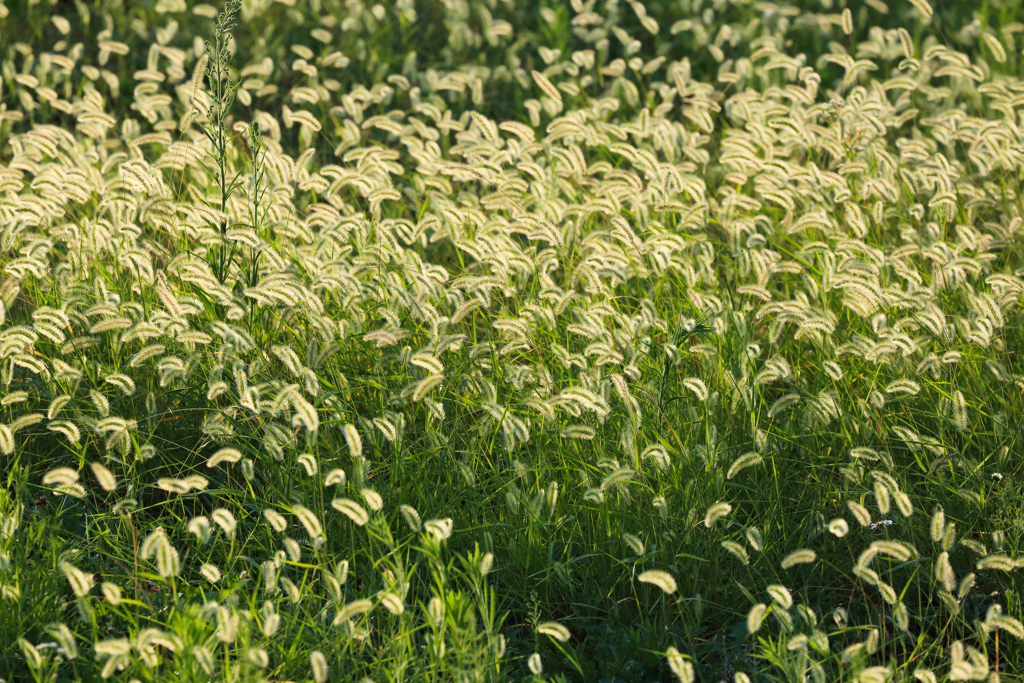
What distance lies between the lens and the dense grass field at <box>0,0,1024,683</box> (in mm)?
2457

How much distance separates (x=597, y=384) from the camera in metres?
3.02

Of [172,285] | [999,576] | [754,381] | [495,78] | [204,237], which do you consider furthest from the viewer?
[495,78]

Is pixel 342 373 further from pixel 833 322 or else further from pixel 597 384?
pixel 833 322

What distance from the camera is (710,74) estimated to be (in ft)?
21.2

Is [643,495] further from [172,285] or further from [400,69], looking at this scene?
[400,69]

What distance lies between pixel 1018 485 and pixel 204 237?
8.67 ft

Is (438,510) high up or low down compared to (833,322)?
down

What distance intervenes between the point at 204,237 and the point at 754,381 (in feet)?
6.07

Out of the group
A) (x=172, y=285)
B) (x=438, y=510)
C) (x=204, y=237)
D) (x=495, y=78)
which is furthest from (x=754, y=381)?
(x=495, y=78)

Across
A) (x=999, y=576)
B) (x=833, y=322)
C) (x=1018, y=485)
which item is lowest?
(x=999, y=576)

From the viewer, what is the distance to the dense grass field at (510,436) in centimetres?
246

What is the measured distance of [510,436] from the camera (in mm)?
2838

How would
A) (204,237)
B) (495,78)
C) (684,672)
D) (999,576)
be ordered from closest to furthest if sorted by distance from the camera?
(684,672) → (999,576) → (204,237) → (495,78)

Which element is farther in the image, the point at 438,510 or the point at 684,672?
the point at 438,510
